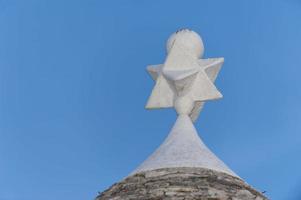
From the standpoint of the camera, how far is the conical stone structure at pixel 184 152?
773cm

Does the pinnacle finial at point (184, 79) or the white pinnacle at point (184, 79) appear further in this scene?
the pinnacle finial at point (184, 79)

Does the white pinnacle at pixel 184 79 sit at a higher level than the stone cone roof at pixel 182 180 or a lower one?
higher

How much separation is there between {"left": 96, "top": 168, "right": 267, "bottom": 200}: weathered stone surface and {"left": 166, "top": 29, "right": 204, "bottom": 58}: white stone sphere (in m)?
3.48

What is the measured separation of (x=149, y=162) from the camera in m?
8.84

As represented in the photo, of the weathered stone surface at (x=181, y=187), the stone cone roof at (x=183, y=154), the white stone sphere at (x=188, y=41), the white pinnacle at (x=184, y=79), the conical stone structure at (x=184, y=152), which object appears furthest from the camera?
the white stone sphere at (x=188, y=41)

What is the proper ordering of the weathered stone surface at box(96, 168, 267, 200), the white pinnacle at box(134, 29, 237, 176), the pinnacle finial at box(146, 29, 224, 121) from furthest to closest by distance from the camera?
the pinnacle finial at box(146, 29, 224, 121) → the white pinnacle at box(134, 29, 237, 176) → the weathered stone surface at box(96, 168, 267, 200)

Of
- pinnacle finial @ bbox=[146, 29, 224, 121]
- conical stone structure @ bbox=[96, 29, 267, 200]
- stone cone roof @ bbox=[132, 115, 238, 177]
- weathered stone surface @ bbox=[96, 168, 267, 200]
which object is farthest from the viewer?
pinnacle finial @ bbox=[146, 29, 224, 121]

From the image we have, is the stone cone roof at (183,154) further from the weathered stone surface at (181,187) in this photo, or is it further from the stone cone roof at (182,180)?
the weathered stone surface at (181,187)

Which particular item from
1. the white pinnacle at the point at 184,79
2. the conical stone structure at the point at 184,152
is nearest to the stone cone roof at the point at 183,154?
the conical stone structure at the point at 184,152

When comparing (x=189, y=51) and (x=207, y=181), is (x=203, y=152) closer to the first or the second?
(x=207, y=181)

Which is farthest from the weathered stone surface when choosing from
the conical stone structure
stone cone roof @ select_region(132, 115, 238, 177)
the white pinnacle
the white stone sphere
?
the white stone sphere

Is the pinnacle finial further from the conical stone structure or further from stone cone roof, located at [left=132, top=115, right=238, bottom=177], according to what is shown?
stone cone roof, located at [left=132, top=115, right=238, bottom=177]

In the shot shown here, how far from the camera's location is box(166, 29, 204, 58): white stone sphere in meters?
11.3

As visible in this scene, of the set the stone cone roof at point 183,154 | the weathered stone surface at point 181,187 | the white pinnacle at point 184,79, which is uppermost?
the white pinnacle at point 184,79
